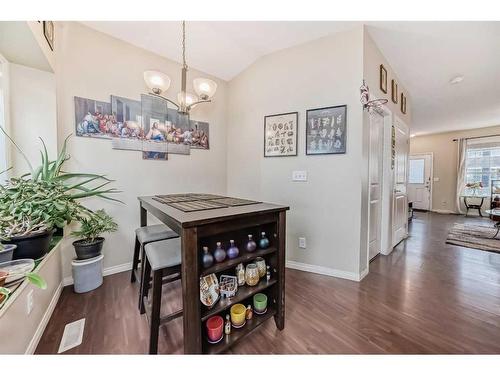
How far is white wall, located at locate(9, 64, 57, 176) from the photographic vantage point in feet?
5.58

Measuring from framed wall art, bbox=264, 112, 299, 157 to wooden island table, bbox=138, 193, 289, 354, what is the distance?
48.7 inches

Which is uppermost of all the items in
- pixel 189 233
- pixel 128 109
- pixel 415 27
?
pixel 415 27

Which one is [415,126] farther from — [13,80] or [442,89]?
[13,80]

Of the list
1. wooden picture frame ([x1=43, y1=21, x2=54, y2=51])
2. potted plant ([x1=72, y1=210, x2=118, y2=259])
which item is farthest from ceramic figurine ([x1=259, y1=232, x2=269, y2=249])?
wooden picture frame ([x1=43, y1=21, x2=54, y2=51])

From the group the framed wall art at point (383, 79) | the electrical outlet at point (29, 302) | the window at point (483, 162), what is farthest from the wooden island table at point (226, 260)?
the window at point (483, 162)

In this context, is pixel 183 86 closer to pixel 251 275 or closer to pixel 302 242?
pixel 251 275

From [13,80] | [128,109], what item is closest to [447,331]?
[128,109]

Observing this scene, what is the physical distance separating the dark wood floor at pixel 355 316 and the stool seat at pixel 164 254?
1.80 ft

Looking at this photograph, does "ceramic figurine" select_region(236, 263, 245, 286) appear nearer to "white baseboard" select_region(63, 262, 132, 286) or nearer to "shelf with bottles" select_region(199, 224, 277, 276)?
"shelf with bottles" select_region(199, 224, 277, 276)

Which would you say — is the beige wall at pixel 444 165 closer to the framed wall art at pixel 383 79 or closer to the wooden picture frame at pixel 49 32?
the framed wall art at pixel 383 79

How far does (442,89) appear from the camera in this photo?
332 centimetres

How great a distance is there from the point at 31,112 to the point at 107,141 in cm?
57

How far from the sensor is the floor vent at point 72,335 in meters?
1.25
